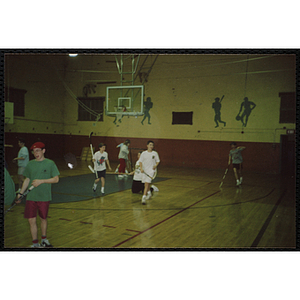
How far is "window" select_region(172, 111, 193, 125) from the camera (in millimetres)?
16859

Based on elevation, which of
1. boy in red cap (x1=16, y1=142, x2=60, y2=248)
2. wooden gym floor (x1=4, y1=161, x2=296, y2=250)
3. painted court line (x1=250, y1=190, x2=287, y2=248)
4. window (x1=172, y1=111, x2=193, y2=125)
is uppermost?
window (x1=172, y1=111, x2=193, y2=125)

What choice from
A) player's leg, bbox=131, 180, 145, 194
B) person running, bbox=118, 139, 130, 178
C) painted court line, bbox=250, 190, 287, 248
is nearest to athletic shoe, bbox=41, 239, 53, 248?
painted court line, bbox=250, 190, 287, 248

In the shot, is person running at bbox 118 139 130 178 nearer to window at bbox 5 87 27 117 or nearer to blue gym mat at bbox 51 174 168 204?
blue gym mat at bbox 51 174 168 204

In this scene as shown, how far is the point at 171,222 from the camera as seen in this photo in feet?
19.2

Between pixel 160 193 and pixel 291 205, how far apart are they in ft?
12.8

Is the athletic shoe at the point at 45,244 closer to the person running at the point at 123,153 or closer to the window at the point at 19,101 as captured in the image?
the person running at the point at 123,153

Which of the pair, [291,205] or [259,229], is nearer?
[259,229]

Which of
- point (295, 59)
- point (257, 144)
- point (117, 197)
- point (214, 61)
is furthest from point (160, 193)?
point (214, 61)

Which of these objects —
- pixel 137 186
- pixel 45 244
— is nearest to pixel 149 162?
pixel 137 186

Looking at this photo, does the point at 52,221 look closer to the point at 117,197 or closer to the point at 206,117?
the point at 117,197

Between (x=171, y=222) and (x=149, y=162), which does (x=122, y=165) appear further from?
(x=171, y=222)

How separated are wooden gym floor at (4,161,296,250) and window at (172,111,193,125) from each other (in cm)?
806

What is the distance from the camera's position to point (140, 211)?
6645 mm

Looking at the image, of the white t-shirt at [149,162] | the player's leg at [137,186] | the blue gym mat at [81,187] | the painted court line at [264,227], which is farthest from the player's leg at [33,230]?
the player's leg at [137,186]
